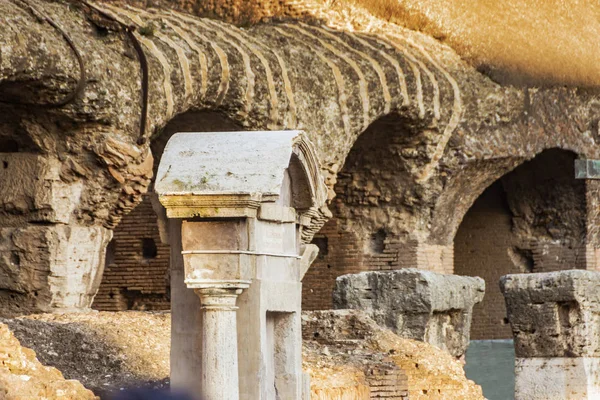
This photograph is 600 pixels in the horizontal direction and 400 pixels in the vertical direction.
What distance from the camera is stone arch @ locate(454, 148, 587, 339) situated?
19203 mm

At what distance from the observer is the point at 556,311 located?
11695 millimetres

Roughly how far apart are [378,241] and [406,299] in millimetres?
7139

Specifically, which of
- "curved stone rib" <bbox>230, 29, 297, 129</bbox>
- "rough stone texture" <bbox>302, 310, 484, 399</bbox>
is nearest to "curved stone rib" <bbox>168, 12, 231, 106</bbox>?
"curved stone rib" <bbox>230, 29, 297, 129</bbox>

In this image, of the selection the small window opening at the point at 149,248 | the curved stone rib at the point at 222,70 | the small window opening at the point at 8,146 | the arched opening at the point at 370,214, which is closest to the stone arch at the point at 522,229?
the arched opening at the point at 370,214

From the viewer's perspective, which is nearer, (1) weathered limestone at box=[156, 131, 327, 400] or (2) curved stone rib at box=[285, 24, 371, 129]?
(1) weathered limestone at box=[156, 131, 327, 400]

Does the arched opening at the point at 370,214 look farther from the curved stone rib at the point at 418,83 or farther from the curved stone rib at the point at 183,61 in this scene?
the curved stone rib at the point at 183,61

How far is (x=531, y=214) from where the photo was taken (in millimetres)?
20016

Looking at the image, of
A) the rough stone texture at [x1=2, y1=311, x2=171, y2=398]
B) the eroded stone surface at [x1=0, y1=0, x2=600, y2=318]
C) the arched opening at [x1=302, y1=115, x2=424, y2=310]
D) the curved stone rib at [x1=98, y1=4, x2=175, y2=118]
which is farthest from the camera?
the arched opening at [x1=302, y1=115, x2=424, y2=310]

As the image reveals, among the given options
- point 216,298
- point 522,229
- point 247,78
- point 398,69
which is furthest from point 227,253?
point 522,229

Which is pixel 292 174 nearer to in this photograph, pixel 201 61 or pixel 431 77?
pixel 201 61

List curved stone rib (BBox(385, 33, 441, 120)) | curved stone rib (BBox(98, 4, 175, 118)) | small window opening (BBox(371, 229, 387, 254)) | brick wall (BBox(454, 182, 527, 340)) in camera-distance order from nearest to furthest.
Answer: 1. curved stone rib (BBox(98, 4, 175, 118))
2. curved stone rib (BBox(385, 33, 441, 120))
3. small window opening (BBox(371, 229, 387, 254))
4. brick wall (BBox(454, 182, 527, 340))

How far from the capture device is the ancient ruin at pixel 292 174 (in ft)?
23.7

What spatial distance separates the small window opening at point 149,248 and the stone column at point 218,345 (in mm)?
10683

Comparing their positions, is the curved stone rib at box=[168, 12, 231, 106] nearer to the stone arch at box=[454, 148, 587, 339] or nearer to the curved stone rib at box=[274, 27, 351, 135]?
the curved stone rib at box=[274, 27, 351, 135]
